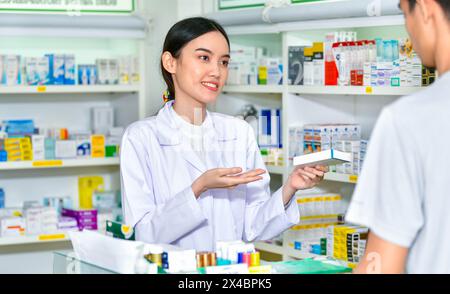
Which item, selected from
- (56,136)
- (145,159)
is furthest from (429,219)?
(56,136)

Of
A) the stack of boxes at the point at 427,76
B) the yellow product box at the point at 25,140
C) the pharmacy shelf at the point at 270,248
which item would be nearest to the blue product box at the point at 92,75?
the yellow product box at the point at 25,140

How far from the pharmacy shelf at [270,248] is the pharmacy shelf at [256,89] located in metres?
0.92

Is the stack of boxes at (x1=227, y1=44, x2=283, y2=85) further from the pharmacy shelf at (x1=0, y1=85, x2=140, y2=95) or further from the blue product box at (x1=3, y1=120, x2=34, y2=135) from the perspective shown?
the blue product box at (x1=3, y1=120, x2=34, y2=135)

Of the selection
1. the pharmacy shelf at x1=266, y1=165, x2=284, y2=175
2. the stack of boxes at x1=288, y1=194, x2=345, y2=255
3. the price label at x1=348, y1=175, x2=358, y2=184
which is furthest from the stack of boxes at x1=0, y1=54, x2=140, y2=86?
the price label at x1=348, y1=175, x2=358, y2=184

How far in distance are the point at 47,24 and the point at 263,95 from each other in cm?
147

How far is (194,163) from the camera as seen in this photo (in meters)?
3.04

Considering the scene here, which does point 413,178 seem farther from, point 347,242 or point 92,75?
point 92,75

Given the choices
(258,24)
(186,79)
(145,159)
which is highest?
(258,24)

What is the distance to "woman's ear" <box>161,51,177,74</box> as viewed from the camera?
3174 mm

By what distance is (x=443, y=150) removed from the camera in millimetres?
1514

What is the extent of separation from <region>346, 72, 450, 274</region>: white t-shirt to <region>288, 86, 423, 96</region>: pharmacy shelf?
2369 millimetres

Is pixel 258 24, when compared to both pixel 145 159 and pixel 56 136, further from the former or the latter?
pixel 145 159
